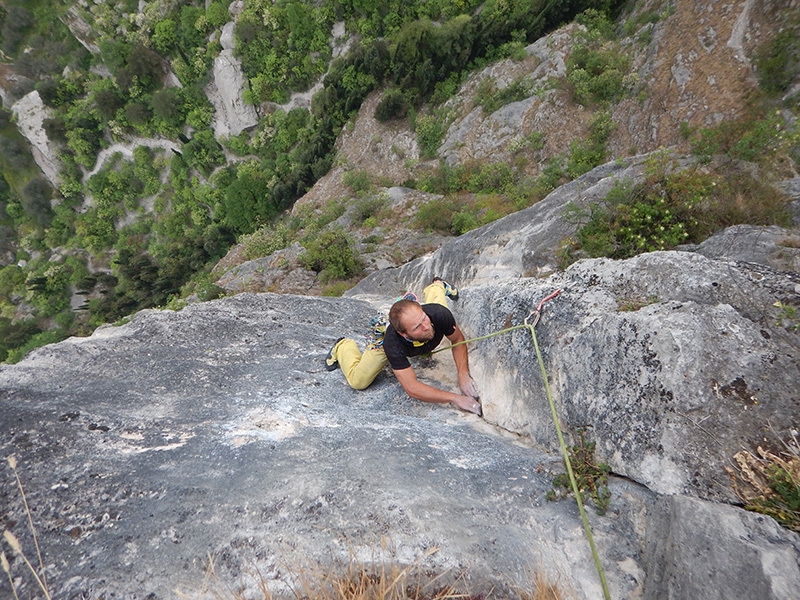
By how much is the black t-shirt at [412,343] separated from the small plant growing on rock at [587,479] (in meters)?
1.81

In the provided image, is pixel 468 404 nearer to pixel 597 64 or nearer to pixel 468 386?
pixel 468 386

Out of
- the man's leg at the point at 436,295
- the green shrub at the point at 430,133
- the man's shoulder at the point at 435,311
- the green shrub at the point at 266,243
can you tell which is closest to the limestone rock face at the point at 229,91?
the green shrub at the point at 430,133

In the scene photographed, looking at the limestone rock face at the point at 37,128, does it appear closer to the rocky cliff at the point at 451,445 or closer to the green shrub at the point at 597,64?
the rocky cliff at the point at 451,445

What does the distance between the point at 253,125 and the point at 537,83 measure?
22.3 meters

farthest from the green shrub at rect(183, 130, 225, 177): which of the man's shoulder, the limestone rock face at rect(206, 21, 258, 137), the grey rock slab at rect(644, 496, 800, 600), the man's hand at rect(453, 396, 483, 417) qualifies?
the grey rock slab at rect(644, 496, 800, 600)

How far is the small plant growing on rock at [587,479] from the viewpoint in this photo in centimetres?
263

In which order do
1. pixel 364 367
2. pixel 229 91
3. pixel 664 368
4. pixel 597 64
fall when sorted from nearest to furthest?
pixel 664 368 < pixel 364 367 < pixel 597 64 < pixel 229 91

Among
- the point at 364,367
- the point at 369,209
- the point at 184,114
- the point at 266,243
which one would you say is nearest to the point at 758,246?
the point at 364,367

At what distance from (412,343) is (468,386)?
888 millimetres

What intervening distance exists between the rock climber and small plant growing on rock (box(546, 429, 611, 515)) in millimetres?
1174

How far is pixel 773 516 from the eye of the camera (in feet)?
6.75

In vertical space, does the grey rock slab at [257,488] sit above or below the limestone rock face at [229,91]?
below

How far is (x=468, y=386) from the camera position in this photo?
425cm

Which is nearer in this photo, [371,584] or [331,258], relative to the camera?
[371,584]
